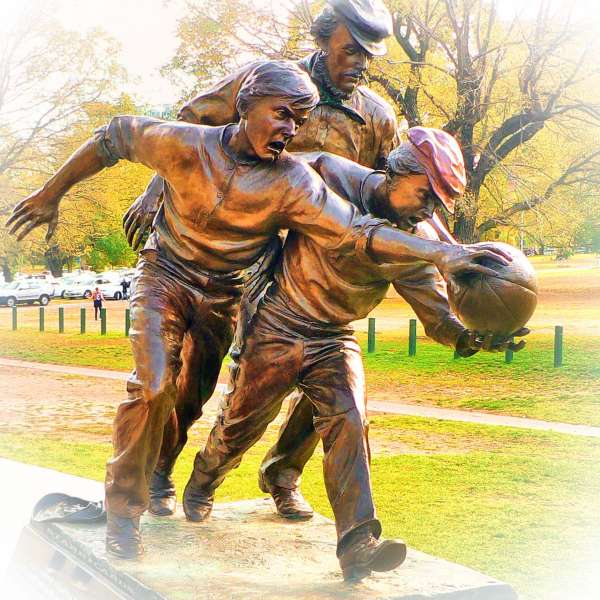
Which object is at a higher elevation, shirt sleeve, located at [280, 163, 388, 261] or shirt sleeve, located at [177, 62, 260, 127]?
shirt sleeve, located at [177, 62, 260, 127]

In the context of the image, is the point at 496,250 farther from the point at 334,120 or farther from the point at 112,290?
the point at 112,290

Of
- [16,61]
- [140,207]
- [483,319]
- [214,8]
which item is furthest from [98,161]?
[16,61]

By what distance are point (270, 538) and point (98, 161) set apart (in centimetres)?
194

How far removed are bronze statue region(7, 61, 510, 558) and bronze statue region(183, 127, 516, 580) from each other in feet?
0.66

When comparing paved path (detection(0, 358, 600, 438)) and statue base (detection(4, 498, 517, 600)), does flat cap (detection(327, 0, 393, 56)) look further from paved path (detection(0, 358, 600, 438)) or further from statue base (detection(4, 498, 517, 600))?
paved path (detection(0, 358, 600, 438))

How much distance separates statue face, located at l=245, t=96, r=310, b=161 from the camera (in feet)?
13.2

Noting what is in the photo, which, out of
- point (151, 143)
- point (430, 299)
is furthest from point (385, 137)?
point (151, 143)

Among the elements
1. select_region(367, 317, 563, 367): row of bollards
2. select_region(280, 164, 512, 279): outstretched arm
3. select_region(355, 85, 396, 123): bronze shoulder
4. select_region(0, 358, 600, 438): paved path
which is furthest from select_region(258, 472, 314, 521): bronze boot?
select_region(367, 317, 563, 367): row of bollards

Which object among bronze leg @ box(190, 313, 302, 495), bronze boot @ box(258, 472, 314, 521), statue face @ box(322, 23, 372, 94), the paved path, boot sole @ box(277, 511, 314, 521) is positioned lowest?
Answer: the paved path

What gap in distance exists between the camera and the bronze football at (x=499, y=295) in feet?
11.9

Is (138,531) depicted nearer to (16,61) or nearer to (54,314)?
(16,61)

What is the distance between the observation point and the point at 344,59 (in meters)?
4.53


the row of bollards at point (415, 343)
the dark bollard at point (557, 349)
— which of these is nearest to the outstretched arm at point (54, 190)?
the row of bollards at point (415, 343)

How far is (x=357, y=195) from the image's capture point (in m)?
4.29
